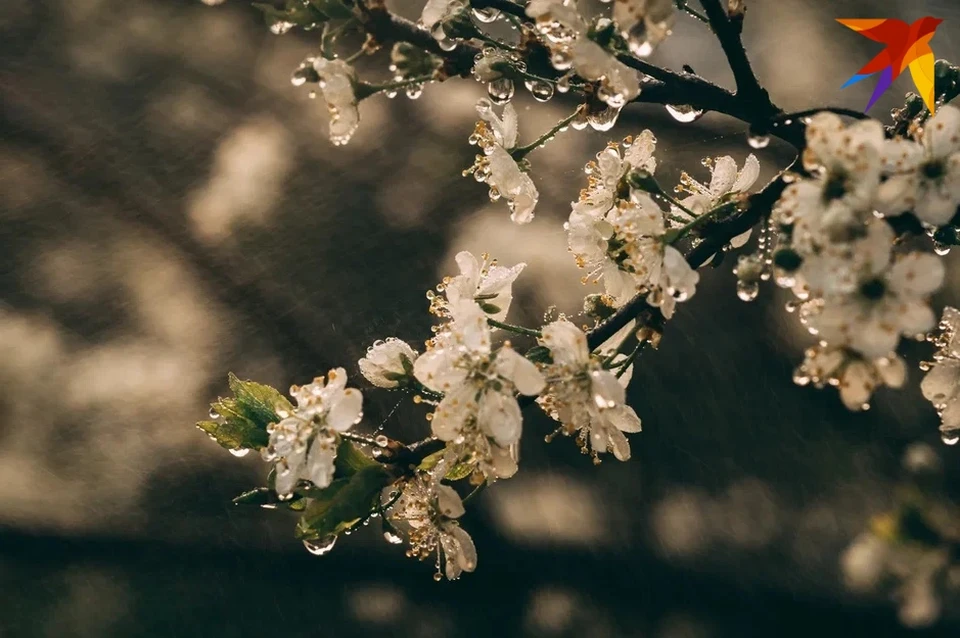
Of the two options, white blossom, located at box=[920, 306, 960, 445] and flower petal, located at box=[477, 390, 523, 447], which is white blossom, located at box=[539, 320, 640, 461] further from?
white blossom, located at box=[920, 306, 960, 445]

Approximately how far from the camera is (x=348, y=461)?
1.33 feet

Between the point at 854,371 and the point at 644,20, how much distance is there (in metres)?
0.16

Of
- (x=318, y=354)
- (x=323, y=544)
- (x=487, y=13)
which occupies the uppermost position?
(x=487, y=13)

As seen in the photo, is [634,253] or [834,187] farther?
[634,253]

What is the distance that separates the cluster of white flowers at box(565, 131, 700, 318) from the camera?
1.21 feet

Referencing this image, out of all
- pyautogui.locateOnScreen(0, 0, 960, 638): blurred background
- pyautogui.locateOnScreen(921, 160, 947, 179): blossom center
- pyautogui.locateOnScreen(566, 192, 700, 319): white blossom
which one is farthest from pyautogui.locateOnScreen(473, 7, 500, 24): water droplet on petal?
pyautogui.locateOnScreen(0, 0, 960, 638): blurred background

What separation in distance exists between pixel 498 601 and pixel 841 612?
33 centimetres

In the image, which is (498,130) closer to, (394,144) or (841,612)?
(394,144)

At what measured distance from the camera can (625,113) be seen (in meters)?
0.88

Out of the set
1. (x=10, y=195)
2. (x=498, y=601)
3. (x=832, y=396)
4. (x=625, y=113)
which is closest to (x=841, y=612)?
(x=832, y=396)

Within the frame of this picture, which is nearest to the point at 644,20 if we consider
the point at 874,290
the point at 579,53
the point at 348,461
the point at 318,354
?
the point at 579,53

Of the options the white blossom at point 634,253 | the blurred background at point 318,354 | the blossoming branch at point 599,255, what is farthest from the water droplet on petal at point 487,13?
the blurred background at point 318,354

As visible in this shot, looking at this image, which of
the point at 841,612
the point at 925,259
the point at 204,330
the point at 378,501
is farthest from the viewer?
the point at 204,330

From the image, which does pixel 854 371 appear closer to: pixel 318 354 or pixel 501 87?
pixel 501 87
